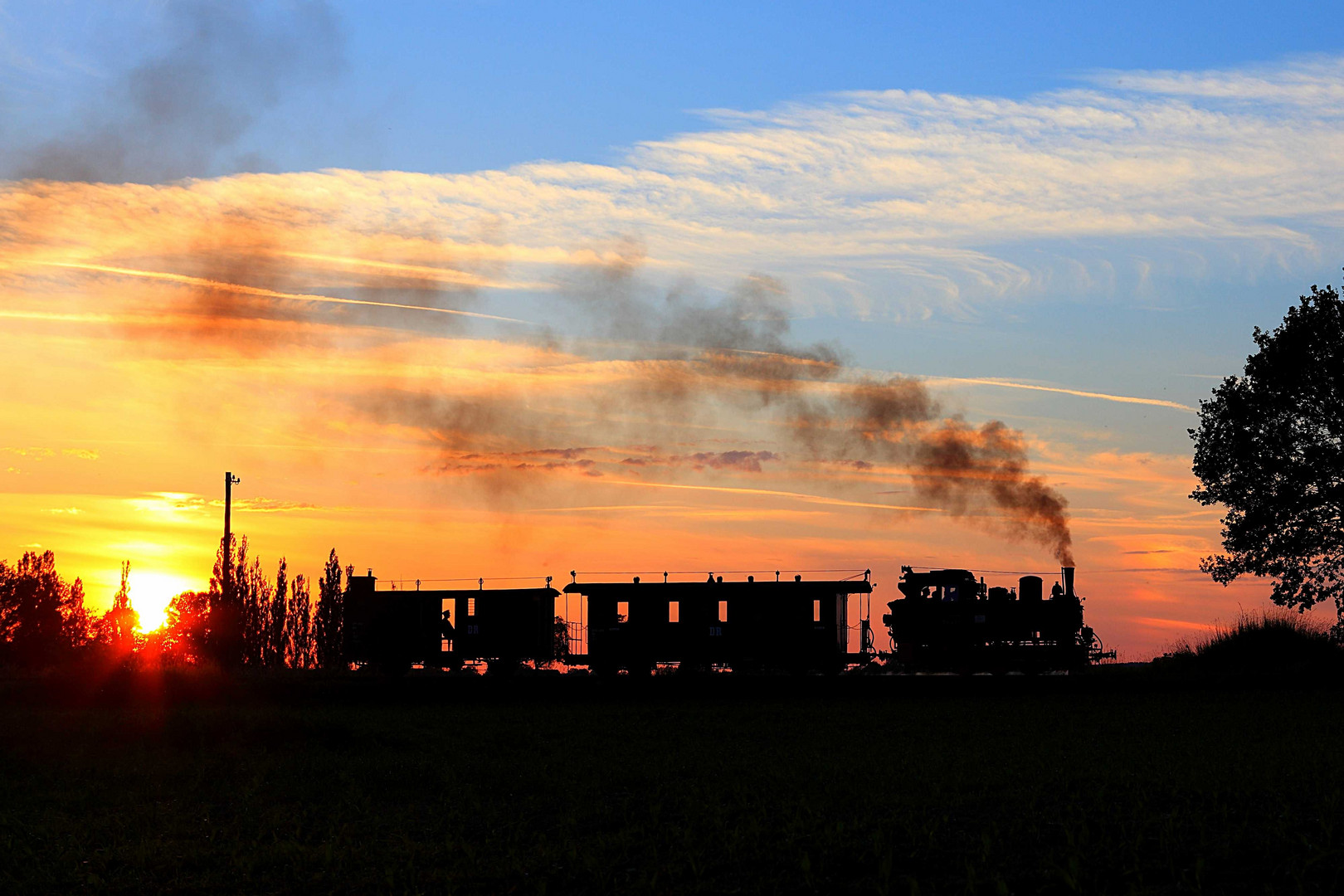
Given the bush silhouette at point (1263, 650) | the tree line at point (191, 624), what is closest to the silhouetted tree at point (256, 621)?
the tree line at point (191, 624)

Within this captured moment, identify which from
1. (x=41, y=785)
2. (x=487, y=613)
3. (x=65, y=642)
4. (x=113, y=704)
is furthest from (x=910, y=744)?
(x=65, y=642)

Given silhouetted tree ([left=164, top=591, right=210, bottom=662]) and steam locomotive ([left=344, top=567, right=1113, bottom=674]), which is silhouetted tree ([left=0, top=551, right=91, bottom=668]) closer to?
silhouetted tree ([left=164, top=591, right=210, bottom=662])

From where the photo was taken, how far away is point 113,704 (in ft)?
104

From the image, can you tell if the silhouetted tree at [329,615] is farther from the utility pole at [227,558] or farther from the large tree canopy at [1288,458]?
the large tree canopy at [1288,458]

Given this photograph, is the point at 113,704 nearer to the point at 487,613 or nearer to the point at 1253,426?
the point at 487,613

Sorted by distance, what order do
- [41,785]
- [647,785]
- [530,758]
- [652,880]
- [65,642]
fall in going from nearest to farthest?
[652,880] → [647,785] → [41,785] → [530,758] → [65,642]

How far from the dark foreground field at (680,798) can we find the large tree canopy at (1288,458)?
9575 mm

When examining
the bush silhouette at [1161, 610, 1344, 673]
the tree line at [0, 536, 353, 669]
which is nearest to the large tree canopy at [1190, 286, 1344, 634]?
the bush silhouette at [1161, 610, 1344, 673]

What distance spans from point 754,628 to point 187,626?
31.8 m

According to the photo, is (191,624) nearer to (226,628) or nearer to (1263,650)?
(226,628)

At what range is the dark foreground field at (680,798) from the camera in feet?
39.5

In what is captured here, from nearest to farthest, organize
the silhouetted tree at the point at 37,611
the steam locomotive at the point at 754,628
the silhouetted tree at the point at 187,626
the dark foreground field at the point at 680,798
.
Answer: the dark foreground field at the point at 680,798 → the steam locomotive at the point at 754,628 → the silhouetted tree at the point at 187,626 → the silhouetted tree at the point at 37,611

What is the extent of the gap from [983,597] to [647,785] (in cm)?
2418

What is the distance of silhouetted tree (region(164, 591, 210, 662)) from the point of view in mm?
50000
